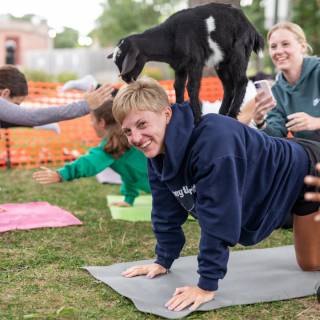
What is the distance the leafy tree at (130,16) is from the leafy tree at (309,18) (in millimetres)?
21027

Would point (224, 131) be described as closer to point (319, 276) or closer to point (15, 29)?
point (319, 276)

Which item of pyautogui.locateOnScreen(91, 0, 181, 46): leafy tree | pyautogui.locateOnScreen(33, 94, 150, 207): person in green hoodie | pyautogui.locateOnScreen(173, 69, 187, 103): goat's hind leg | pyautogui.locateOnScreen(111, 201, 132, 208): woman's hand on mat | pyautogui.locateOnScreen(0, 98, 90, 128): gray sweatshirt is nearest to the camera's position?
pyautogui.locateOnScreen(173, 69, 187, 103): goat's hind leg

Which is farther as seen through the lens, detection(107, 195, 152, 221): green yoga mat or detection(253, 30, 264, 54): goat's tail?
detection(107, 195, 152, 221): green yoga mat

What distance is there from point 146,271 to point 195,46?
1126 mm

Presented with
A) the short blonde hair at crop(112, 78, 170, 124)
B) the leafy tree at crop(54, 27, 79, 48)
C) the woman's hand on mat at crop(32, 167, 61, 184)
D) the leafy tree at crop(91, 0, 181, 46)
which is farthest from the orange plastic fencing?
the leafy tree at crop(54, 27, 79, 48)

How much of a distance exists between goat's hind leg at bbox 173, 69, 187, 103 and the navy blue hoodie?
20cm

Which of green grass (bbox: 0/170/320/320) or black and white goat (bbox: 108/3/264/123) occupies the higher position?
black and white goat (bbox: 108/3/264/123)

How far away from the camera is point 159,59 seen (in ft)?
8.32

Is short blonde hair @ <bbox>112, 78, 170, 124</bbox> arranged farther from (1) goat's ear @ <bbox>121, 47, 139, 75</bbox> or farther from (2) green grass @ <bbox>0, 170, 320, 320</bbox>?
(2) green grass @ <bbox>0, 170, 320, 320</bbox>

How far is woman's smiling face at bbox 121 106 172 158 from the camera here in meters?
2.35

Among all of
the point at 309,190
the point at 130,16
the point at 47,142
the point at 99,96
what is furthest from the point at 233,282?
the point at 130,16

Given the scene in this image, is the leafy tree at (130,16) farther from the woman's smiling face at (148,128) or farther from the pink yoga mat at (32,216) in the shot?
the woman's smiling face at (148,128)

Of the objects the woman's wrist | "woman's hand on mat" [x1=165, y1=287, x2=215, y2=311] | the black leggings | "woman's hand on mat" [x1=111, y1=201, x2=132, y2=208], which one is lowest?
"woman's hand on mat" [x1=111, y1=201, x2=132, y2=208]

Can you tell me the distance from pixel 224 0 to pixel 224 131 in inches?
47.5
